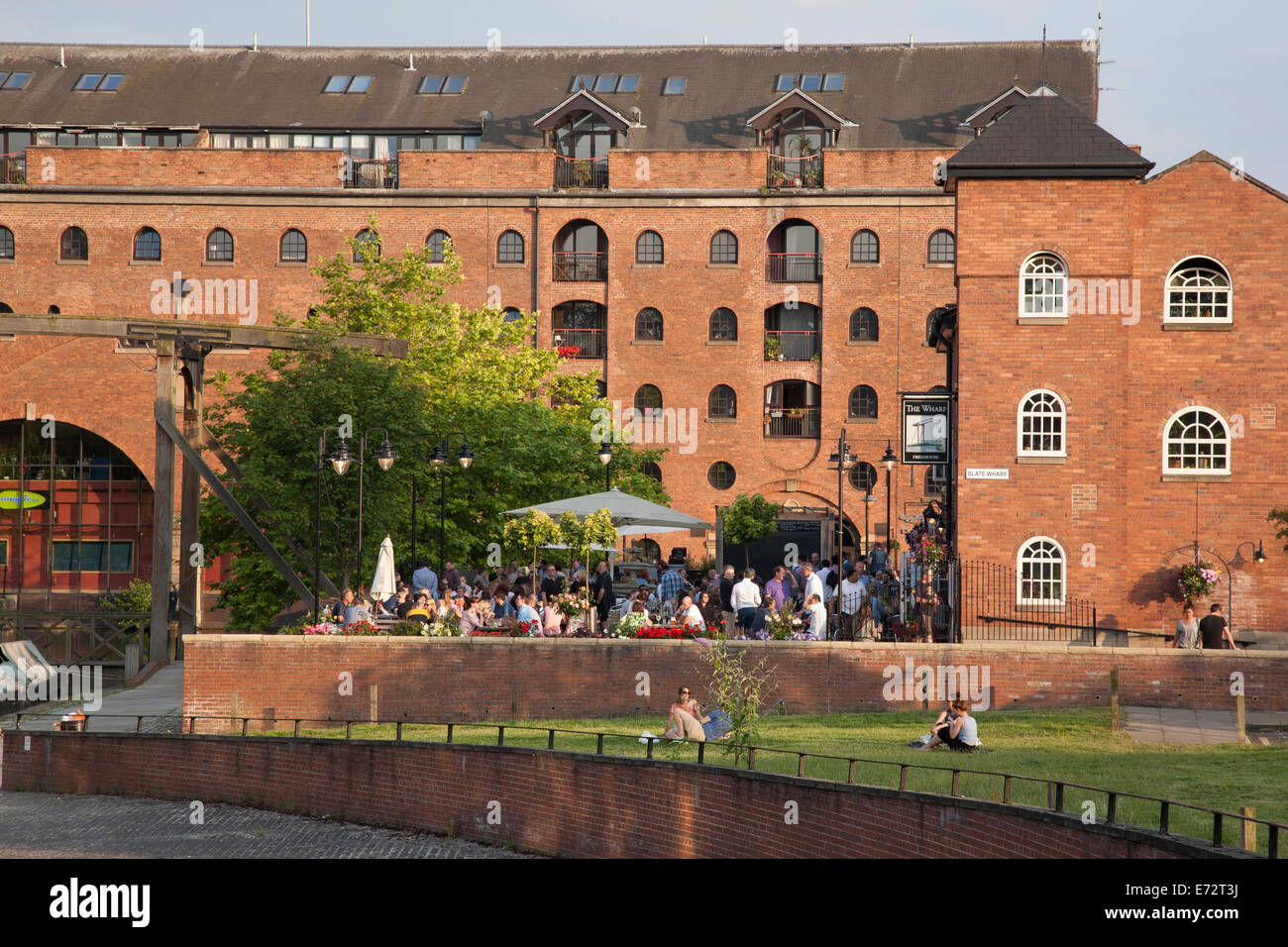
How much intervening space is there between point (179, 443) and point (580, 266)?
936 inches

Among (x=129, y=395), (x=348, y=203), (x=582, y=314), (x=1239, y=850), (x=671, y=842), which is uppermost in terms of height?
(x=348, y=203)

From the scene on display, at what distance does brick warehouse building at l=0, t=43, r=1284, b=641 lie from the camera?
46.3 m

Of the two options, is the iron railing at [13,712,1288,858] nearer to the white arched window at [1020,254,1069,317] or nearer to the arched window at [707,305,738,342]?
the white arched window at [1020,254,1069,317]

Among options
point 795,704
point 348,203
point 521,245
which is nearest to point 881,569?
point 795,704

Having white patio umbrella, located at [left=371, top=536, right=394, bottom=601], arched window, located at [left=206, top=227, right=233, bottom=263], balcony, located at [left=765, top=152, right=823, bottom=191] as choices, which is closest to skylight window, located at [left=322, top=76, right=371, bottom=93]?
arched window, located at [left=206, top=227, right=233, bottom=263]

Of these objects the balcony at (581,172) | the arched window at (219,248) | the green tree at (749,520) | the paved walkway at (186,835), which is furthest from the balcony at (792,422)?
the paved walkway at (186,835)

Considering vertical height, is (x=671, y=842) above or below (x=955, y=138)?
below

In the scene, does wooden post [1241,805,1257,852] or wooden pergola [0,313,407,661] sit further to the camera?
wooden pergola [0,313,407,661]

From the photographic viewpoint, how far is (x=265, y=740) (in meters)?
19.6

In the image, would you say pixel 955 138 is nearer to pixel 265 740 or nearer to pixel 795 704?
pixel 795 704

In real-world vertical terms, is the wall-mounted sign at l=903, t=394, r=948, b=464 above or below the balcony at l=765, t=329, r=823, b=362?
below

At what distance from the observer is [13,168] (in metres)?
48.7

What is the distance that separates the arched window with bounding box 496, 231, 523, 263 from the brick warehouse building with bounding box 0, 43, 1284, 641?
10 cm

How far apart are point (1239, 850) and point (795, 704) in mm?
11208
